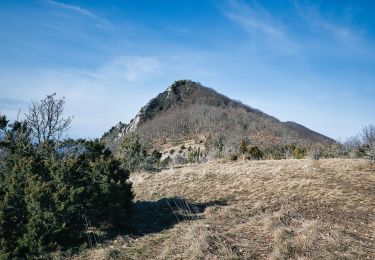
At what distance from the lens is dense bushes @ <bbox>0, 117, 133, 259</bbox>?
8.23 meters

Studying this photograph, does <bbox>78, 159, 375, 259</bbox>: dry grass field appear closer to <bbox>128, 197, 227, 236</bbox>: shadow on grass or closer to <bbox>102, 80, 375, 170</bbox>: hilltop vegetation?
<bbox>128, 197, 227, 236</bbox>: shadow on grass

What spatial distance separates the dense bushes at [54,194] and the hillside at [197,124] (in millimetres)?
34794

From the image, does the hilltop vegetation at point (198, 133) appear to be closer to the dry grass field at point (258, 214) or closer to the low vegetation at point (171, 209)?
the dry grass field at point (258, 214)

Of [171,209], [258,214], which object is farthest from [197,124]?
[258,214]

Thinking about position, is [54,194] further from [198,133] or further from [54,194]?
[198,133]

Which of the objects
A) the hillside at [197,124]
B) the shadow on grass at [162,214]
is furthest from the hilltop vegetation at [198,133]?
the shadow on grass at [162,214]

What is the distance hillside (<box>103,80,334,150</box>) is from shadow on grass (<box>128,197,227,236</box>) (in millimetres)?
33003

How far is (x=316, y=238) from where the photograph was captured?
7816 millimetres

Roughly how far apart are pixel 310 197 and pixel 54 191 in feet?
24.3

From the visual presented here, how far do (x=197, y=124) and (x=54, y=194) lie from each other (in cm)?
7066

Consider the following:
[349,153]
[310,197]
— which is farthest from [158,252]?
[349,153]

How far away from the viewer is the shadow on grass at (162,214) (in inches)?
401

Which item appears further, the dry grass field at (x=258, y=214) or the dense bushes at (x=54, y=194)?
the dense bushes at (x=54, y=194)

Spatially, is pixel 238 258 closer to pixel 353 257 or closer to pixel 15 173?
pixel 353 257
